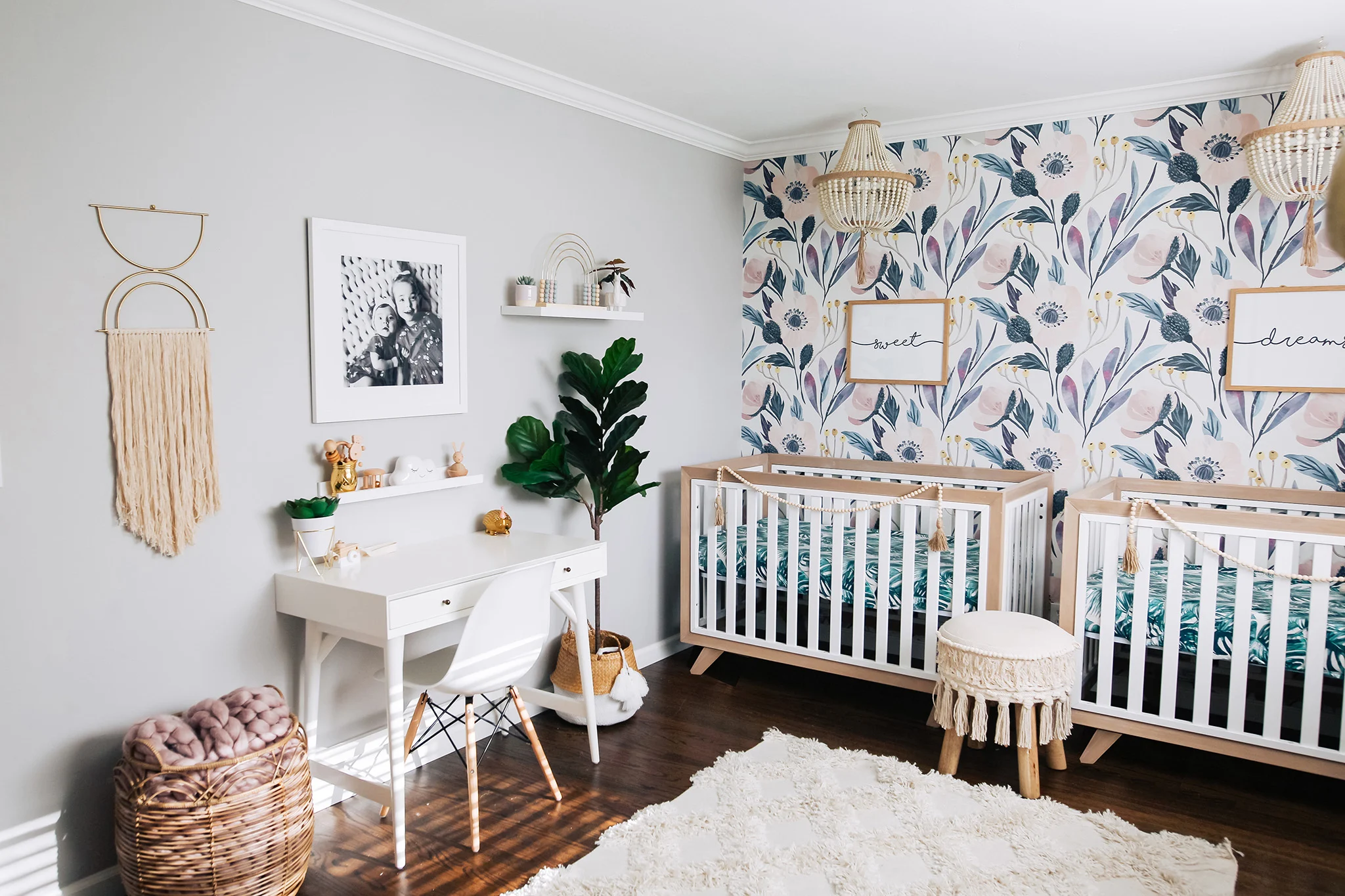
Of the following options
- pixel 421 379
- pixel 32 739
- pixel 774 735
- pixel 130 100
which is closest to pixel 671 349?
pixel 421 379

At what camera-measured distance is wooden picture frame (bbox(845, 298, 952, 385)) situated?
4027 millimetres

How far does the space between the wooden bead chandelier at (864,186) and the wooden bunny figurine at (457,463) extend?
174 cm

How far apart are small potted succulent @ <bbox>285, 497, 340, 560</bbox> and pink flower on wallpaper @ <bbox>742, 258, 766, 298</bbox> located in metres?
2.48

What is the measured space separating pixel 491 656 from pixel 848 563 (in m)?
1.59

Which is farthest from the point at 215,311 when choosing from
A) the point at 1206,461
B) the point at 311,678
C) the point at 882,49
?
the point at 1206,461

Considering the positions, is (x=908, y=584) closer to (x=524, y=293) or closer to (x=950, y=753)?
(x=950, y=753)

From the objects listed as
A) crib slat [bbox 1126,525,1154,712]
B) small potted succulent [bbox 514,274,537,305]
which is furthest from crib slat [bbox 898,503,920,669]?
small potted succulent [bbox 514,274,537,305]

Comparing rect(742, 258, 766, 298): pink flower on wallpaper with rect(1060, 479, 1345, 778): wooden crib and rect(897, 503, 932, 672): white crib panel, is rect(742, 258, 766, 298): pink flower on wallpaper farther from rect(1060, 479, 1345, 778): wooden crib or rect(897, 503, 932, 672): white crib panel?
rect(1060, 479, 1345, 778): wooden crib

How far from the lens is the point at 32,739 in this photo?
2.15 metres

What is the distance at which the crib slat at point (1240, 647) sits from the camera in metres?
2.79

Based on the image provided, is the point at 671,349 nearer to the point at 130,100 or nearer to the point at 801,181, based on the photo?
the point at 801,181

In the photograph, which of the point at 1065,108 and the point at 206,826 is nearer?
the point at 206,826

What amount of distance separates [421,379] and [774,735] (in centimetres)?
168

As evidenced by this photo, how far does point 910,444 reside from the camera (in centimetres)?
414
